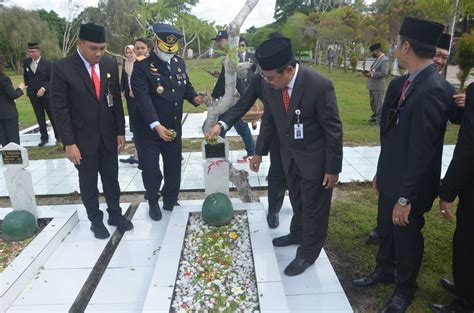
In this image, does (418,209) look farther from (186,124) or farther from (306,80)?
(186,124)

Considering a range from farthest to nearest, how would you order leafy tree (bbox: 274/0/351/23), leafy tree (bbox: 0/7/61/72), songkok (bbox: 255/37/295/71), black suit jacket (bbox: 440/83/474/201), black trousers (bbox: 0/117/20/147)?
leafy tree (bbox: 274/0/351/23) → leafy tree (bbox: 0/7/61/72) → black trousers (bbox: 0/117/20/147) → songkok (bbox: 255/37/295/71) → black suit jacket (bbox: 440/83/474/201)

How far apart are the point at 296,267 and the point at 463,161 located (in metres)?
1.58

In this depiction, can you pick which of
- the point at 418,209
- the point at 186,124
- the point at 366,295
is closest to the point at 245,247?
the point at 366,295

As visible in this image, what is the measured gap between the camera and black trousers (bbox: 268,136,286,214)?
150 inches

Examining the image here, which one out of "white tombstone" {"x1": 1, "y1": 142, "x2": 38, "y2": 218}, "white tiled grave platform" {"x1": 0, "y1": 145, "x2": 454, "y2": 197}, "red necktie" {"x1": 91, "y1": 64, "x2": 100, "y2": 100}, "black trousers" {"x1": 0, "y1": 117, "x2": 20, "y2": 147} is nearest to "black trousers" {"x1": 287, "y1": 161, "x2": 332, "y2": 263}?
"red necktie" {"x1": 91, "y1": 64, "x2": 100, "y2": 100}

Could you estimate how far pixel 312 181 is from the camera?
3049 millimetres

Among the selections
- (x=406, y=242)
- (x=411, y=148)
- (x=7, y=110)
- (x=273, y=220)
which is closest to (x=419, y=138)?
(x=411, y=148)

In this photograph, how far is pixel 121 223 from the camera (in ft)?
13.5

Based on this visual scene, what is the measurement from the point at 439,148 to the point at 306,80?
1.05 meters

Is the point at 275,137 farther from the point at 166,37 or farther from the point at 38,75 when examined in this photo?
the point at 38,75

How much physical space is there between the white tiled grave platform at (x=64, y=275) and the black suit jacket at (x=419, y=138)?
2652 millimetres

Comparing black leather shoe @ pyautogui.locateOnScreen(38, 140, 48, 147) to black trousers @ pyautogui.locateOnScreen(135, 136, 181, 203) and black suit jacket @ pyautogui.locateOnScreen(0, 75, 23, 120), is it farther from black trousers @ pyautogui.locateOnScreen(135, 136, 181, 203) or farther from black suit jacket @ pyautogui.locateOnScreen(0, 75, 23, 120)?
black trousers @ pyautogui.locateOnScreen(135, 136, 181, 203)

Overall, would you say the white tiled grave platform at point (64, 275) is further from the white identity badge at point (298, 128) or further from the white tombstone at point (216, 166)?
the white identity badge at point (298, 128)

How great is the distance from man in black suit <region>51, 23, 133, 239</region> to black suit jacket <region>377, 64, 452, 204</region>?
260cm
